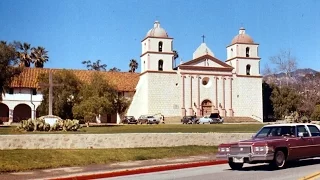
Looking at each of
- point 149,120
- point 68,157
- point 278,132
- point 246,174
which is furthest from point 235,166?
point 149,120

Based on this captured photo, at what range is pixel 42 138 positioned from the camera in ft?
82.2

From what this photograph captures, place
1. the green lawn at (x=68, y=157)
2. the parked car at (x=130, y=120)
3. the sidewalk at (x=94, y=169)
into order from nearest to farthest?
1. the sidewalk at (x=94, y=169)
2. the green lawn at (x=68, y=157)
3. the parked car at (x=130, y=120)

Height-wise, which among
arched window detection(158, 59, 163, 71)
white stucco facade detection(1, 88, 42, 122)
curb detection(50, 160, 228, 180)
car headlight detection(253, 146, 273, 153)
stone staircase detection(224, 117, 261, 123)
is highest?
arched window detection(158, 59, 163, 71)

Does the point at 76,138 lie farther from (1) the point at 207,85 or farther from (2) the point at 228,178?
(1) the point at 207,85

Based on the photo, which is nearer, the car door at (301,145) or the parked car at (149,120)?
the car door at (301,145)

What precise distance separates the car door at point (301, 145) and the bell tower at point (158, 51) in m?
58.3

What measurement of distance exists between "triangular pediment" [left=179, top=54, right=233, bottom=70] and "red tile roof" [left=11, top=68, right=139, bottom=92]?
929 cm

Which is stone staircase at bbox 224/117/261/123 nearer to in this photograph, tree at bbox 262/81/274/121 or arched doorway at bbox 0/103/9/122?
tree at bbox 262/81/274/121

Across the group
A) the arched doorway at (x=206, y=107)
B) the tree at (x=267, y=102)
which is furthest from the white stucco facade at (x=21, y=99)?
the tree at (x=267, y=102)

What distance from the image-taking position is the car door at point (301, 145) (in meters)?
16.3

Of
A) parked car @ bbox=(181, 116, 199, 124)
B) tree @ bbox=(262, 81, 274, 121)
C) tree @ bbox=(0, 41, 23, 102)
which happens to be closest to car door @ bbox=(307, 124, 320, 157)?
tree @ bbox=(0, 41, 23, 102)

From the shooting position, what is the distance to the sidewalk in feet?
50.8

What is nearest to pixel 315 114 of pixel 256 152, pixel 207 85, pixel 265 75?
pixel 207 85

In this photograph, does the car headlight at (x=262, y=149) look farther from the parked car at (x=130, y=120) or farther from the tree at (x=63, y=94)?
the parked car at (x=130, y=120)
